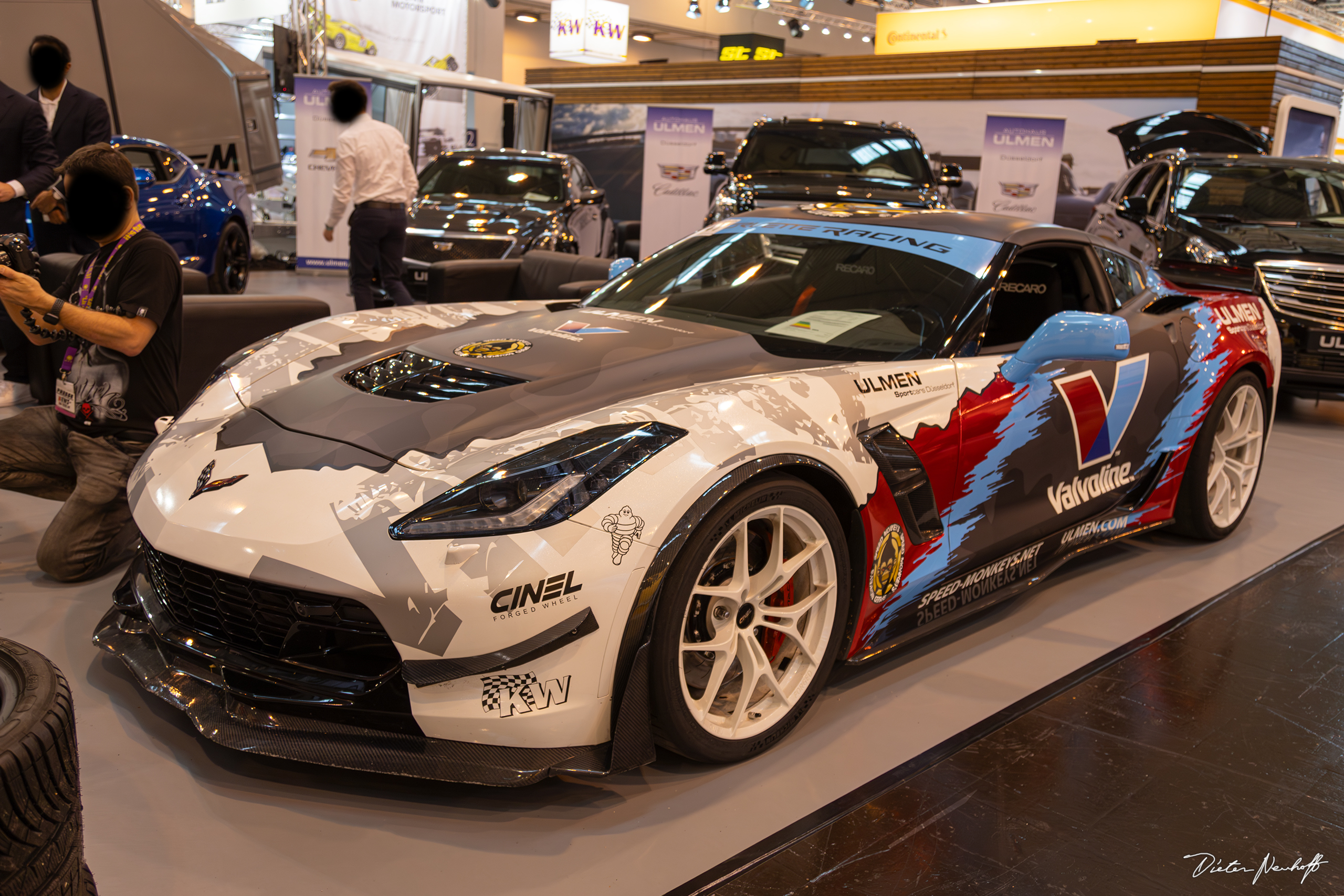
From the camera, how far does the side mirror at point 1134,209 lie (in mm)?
7559

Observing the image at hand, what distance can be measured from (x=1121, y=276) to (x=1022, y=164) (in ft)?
27.3

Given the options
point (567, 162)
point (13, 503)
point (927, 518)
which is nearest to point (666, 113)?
point (567, 162)

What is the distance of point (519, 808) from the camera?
205 centimetres

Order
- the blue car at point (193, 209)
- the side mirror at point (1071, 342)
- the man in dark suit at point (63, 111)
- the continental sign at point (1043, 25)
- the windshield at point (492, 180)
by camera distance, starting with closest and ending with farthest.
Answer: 1. the side mirror at point (1071, 342)
2. the man in dark suit at point (63, 111)
3. the blue car at point (193, 209)
4. the windshield at point (492, 180)
5. the continental sign at point (1043, 25)

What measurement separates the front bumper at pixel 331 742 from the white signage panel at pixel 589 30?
20.0 metres

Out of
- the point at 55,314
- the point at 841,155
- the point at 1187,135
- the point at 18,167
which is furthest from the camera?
the point at 1187,135

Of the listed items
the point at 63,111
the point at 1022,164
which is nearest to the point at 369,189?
the point at 63,111

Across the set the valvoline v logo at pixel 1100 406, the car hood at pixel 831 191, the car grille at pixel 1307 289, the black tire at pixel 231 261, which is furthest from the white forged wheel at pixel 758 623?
the black tire at pixel 231 261

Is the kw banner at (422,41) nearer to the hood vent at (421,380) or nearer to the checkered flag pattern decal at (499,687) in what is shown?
the hood vent at (421,380)

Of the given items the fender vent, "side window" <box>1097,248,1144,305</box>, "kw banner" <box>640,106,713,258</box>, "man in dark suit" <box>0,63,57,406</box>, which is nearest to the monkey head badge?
the fender vent

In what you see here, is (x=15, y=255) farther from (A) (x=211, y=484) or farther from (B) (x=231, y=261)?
(B) (x=231, y=261)

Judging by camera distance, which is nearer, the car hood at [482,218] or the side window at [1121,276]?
the side window at [1121,276]

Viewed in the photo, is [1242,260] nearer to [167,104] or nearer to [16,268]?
[16,268]

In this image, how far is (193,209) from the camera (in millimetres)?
7672
